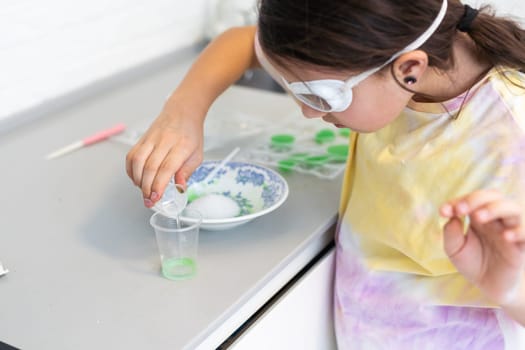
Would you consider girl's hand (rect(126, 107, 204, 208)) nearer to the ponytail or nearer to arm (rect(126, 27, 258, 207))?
arm (rect(126, 27, 258, 207))

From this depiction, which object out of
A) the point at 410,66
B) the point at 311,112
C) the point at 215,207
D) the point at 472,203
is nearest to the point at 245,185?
the point at 215,207

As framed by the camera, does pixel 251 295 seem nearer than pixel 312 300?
Yes

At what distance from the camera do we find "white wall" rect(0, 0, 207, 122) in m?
1.17

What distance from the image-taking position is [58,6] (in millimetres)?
1225

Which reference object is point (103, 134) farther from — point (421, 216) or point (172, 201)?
point (421, 216)

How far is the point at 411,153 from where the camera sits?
856 mm

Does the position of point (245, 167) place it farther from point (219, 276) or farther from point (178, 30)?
point (178, 30)

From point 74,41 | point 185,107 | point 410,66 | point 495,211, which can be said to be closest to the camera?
point 495,211

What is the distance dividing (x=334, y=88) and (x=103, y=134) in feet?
1.75

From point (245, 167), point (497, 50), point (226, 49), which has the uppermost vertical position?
point (497, 50)

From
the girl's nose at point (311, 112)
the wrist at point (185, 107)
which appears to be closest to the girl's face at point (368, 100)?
the girl's nose at point (311, 112)

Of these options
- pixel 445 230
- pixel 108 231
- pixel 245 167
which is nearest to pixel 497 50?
pixel 445 230

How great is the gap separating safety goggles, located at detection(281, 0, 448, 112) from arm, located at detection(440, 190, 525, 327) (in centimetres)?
17

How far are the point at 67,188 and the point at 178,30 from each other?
0.66m
